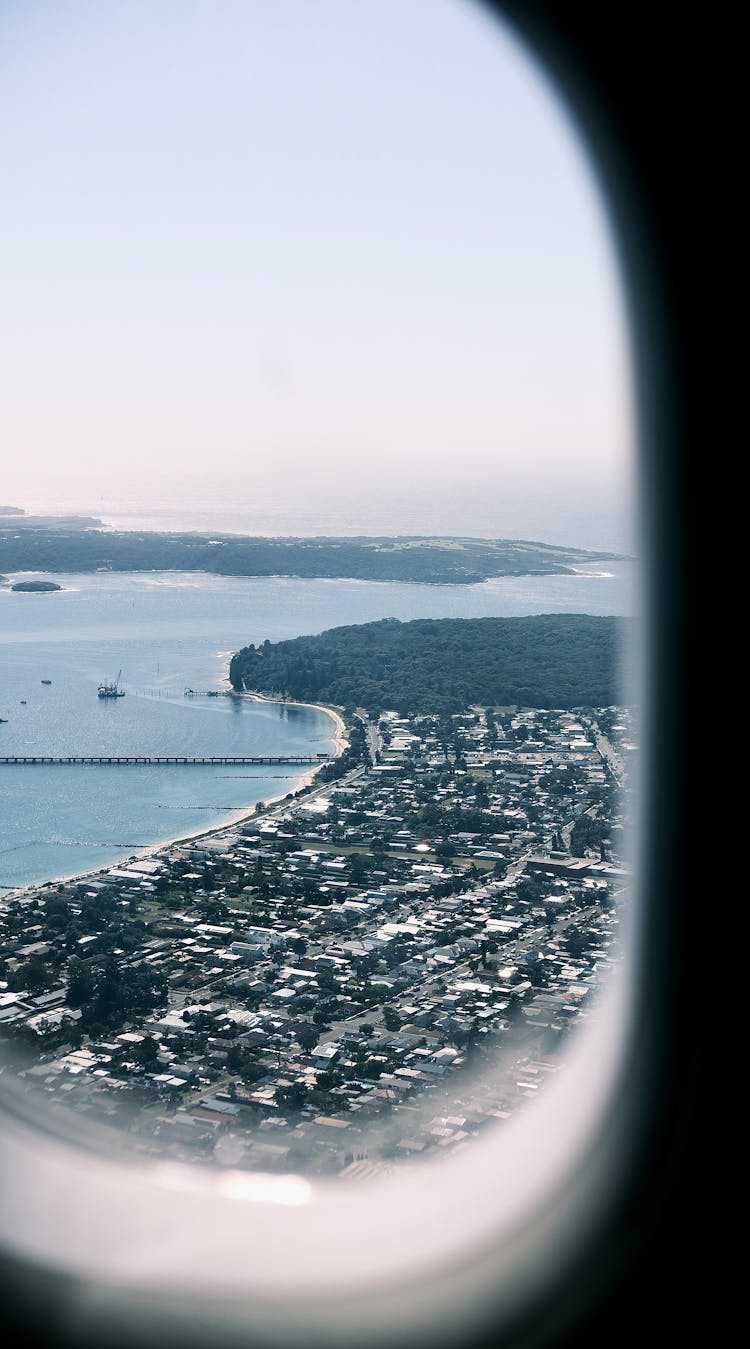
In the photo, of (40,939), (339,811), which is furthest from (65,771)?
(40,939)

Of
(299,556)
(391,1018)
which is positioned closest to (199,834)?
(391,1018)

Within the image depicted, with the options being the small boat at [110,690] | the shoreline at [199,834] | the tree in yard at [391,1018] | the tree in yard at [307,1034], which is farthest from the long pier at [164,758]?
the tree in yard at [307,1034]

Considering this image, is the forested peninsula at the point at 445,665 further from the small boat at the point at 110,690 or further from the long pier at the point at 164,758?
the long pier at the point at 164,758

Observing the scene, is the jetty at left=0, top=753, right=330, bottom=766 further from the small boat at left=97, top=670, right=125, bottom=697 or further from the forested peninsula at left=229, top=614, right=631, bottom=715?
the small boat at left=97, top=670, right=125, bottom=697

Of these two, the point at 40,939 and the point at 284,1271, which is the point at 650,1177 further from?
the point at 40,939

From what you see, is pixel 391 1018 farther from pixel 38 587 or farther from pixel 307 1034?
pixel 38 587
